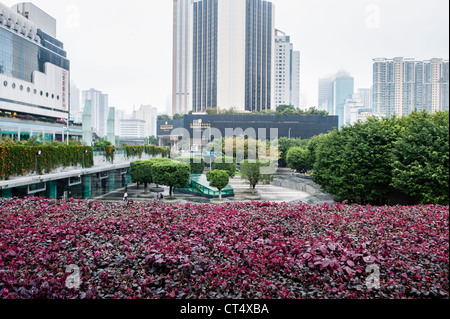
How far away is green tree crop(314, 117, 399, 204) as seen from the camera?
12.4 meters

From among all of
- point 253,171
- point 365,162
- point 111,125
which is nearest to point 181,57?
point 111,125

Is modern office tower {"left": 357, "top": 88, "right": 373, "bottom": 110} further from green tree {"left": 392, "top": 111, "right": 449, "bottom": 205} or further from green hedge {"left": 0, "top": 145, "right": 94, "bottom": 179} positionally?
green hedge {"left": 0, "top": 145, "right": 94, "bottom": 179}

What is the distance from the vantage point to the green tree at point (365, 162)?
1235 cm

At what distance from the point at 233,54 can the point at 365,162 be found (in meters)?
67.1

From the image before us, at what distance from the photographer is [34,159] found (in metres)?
9.73

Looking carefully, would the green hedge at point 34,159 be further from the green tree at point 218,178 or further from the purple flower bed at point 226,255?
the green tree at point 218,178

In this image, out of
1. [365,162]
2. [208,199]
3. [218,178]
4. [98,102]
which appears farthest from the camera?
[98,102]

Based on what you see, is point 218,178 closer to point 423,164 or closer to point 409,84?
point 423,164

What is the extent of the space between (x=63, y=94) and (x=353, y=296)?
1403cm

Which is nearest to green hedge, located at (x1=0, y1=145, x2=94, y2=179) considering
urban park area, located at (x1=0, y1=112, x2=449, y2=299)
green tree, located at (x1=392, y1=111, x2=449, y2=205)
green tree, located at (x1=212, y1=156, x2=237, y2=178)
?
urban park area, located at (x1=0, y1=112, x2=449, y2=299)

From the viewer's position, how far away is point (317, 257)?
2.61 m

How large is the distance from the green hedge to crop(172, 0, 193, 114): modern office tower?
9079cm

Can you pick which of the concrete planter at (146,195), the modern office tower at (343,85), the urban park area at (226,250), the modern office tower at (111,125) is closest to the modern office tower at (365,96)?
the modern office tower at (343,85)

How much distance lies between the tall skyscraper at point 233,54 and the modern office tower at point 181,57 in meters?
20.2
